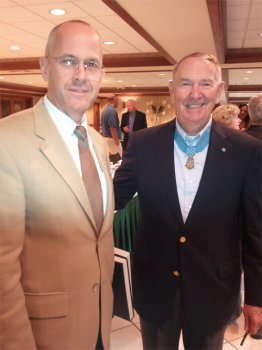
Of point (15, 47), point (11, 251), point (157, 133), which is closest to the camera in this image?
point (11, 251)

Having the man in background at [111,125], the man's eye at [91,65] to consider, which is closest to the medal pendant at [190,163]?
the man's eye at [91,65]

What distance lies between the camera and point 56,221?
934mm

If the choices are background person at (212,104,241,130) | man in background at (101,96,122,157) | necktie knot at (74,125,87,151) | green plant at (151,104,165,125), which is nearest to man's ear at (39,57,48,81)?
necktie knot at (74,125,87,151)

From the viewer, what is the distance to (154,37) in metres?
5.14

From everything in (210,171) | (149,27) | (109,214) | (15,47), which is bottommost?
(109,214)

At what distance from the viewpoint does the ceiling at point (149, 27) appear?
150 inches

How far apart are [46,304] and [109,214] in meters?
0.33

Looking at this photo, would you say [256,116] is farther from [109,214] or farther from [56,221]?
[56,221]

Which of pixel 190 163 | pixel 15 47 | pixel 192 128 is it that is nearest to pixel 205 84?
pixel 192 128

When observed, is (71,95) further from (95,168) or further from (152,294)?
(152,294)

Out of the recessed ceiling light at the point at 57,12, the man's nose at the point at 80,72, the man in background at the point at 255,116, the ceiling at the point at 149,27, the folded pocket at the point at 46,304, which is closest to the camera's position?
the folded pocket at the point at 46,304

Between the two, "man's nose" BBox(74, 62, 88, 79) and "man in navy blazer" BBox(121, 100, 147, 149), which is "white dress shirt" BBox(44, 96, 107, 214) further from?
"man in navy blazer" BBox(121, 100, 147, 149)

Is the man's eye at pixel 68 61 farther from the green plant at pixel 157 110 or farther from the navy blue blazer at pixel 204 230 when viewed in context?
the green plant at pixel 157 110

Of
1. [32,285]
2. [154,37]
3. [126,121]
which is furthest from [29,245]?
[126,121]
